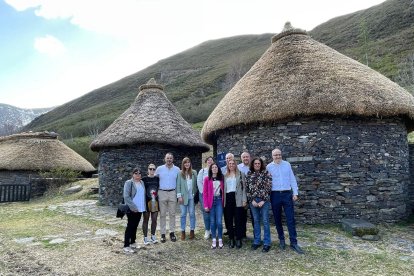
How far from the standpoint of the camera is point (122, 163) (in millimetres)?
15922

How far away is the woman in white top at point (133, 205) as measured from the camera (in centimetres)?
763

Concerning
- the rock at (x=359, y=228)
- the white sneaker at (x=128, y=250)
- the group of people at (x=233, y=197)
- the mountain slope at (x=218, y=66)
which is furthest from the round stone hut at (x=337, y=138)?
the mountain slope at (x=218, y=66)

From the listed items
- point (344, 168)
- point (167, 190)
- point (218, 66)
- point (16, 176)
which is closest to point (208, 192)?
point (167, 190)

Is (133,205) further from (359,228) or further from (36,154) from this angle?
(36,154)

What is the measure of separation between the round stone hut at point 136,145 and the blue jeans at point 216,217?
8.00 m

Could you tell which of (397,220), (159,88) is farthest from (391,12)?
(397,220)

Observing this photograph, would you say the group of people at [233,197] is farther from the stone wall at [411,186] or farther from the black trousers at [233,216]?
the stone wall at [411,186]

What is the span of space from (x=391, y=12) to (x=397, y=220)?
62.2 meters

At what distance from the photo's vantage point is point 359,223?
9164 mm

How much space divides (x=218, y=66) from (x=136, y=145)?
7345 cm

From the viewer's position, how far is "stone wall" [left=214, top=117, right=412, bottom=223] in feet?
32.9

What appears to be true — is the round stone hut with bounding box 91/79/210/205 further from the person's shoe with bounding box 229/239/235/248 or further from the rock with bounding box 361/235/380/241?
the rock with bounding box 361/235/380/241

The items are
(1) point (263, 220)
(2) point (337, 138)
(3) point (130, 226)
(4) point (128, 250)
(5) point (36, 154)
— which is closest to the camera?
(4) point (128, 250)

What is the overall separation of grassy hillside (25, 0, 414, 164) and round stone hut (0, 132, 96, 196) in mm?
13429
